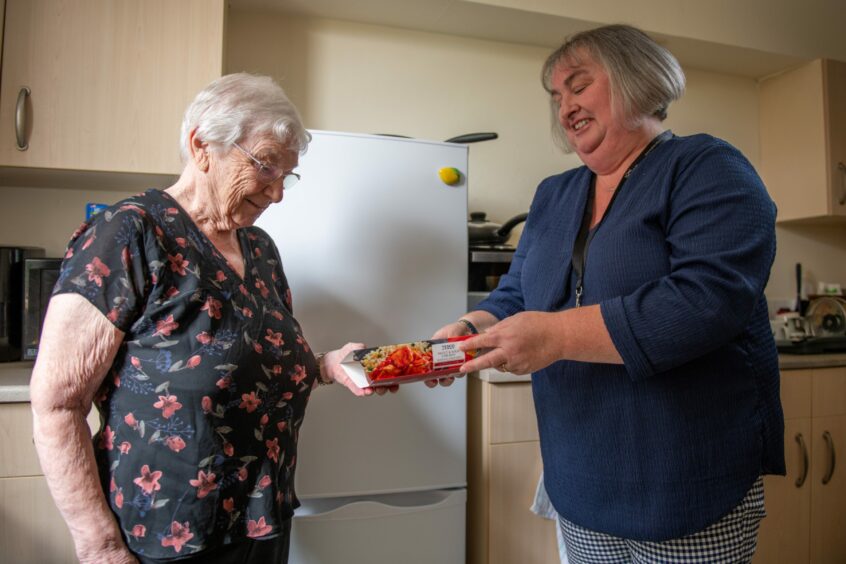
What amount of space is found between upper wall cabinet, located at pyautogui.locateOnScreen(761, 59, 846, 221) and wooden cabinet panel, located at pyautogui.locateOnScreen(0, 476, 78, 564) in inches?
110

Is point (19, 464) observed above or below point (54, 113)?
below

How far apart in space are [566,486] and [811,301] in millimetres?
2178

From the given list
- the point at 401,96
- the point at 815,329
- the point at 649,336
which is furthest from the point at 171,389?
the point at 815,329

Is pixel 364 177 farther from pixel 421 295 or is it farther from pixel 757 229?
pixel 757 229

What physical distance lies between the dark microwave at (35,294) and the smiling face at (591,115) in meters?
1.32

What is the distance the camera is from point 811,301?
2.45 m

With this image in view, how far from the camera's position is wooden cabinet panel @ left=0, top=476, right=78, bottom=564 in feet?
3.80

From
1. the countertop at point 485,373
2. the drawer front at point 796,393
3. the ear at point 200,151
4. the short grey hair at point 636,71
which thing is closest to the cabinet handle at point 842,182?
the countertop at point 485,373

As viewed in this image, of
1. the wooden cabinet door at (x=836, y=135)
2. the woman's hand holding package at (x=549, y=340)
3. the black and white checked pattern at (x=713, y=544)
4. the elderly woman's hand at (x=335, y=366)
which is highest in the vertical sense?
the wooden cabinet door at (x=836, y=135)

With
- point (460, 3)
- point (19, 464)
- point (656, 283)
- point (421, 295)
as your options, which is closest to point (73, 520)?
point (19, 464)

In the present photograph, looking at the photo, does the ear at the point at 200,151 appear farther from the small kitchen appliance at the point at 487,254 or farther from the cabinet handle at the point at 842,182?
the cabinet handle at the point at 842,182

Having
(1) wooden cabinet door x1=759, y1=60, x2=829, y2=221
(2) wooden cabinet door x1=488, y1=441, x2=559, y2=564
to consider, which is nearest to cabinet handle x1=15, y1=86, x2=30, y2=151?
(2) wooden cabinet door x1=488, y1=441, x2=559, y2=564

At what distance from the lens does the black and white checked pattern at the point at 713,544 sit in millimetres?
781

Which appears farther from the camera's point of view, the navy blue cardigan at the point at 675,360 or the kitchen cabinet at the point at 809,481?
the kitchen cabinet at the point at 809,481
